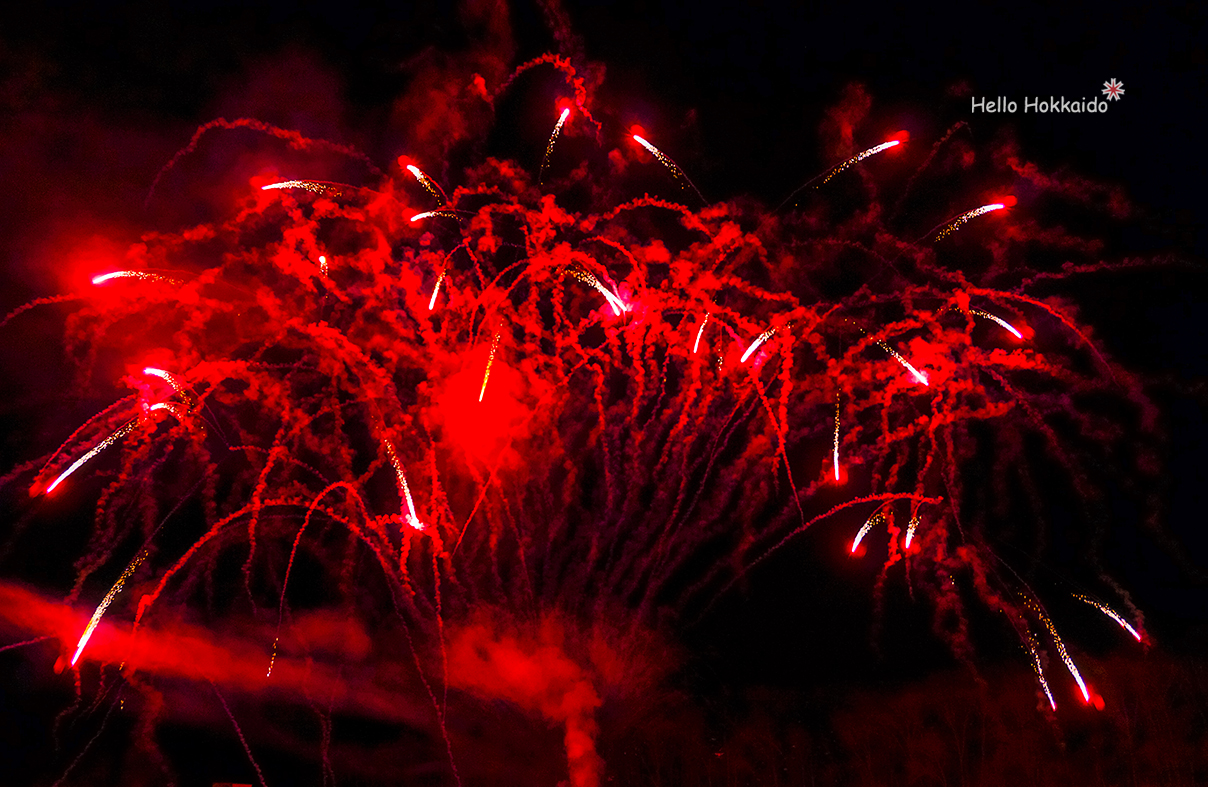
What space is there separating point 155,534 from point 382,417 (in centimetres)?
315

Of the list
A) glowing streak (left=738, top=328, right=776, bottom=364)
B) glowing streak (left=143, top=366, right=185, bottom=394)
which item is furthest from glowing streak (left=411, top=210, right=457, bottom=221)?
glowing streak (left=738, top=328, right=776, bottom=364)

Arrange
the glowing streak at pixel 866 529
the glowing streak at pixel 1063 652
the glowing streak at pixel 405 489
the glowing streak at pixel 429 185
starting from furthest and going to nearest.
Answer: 1. the glowing streak at pixel 1063 652
2. the glowing streak at pixel 866 529
3. the glowing streak at pixel 429 185
4. the glowing streak at pixel 405 489

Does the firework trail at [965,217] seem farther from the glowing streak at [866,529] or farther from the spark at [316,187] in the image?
the spark at [316,187]

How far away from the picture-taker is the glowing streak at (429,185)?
6.27 meters

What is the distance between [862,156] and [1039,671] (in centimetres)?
617

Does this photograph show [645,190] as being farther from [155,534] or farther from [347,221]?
[155,534]

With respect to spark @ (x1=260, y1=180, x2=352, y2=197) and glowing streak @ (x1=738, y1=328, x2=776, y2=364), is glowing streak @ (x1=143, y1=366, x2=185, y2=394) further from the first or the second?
glowing streak @ (x1=738, y1=328, x2=776, y2=364)

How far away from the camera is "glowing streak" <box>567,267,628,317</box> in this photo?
613 cm

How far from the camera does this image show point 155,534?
7.68 metres

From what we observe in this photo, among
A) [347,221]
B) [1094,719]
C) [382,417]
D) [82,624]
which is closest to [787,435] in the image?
[382,417]

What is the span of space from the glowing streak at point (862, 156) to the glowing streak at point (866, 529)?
3204mm

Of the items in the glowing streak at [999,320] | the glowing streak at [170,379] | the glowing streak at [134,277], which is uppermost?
the glowing streak at [134,277]

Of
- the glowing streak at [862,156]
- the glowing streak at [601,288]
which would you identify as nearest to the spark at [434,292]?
the glowing streak at [601,288]

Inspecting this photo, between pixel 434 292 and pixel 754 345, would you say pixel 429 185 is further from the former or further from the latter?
pixel 754 345
